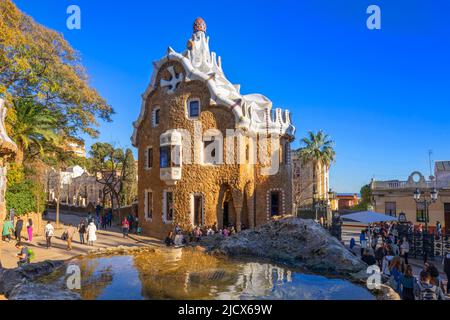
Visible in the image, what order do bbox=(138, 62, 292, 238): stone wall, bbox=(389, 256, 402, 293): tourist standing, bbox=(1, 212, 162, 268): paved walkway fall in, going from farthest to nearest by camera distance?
bbox=(138, 62, 292, 238): stone wall → bbox=(1, 212, 162, 268): paved walkway → bbox=(389, 256, 402, 293): tourist standing

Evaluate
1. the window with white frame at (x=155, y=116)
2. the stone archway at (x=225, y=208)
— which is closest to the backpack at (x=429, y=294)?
the stone archway at (x=225, y=208)

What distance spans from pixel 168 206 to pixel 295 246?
11745 mm

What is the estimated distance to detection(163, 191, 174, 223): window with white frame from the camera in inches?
892

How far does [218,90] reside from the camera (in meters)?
22.4

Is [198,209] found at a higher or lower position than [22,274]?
higher

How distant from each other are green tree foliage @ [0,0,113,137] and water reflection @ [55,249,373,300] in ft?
41.2

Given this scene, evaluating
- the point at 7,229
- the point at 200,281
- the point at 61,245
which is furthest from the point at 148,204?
the point at 200,281

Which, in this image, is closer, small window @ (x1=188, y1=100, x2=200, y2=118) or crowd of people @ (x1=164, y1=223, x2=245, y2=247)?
crowd of people @ (x1=164, y1=223, x2=245, y2=247)

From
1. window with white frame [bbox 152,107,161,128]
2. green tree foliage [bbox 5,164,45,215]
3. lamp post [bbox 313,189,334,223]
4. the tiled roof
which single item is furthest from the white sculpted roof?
the tiled roof

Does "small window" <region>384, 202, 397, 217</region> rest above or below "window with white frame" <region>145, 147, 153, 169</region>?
below

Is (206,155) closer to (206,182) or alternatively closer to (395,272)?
(206,182)

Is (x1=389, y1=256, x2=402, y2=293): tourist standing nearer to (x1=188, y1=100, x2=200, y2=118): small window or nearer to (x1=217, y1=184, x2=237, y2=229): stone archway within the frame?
(x1=217, y1=184, x2=237, y2=229): stone archway

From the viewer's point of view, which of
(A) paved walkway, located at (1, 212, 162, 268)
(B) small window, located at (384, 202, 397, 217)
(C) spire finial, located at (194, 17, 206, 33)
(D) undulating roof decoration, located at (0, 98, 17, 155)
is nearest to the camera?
(D) undulating roof decoration, located at (0, 98, 17, 155)

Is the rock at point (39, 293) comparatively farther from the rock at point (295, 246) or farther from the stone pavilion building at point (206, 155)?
the stone pavilion building at point (206, 155)
